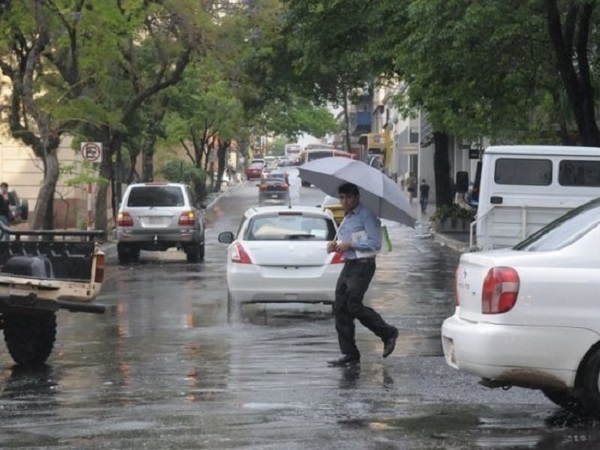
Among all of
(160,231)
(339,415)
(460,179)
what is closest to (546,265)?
(339,415)

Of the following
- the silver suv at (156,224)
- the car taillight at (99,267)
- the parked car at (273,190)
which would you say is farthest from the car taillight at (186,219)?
the parked car at (273,190)

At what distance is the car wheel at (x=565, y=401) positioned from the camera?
9.21 metres

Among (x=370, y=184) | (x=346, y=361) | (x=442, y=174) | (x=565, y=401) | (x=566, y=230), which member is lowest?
(x=346, y=361)

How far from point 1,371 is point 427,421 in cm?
508

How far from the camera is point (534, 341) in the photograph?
27.8 ft

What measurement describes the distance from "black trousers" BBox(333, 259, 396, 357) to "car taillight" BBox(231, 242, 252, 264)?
187 inches

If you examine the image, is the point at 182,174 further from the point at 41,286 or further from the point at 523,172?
the point at 41,286

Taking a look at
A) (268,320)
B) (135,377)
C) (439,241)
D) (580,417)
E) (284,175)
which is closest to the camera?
(580,417)

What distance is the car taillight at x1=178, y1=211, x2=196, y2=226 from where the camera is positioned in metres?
28.7

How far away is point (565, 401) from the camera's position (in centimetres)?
933

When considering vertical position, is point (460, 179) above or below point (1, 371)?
above

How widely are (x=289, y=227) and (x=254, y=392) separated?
707 cm

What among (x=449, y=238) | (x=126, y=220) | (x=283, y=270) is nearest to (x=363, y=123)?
(x=449, y=238)

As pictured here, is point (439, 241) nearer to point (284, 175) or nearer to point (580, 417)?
point (580, 417)
